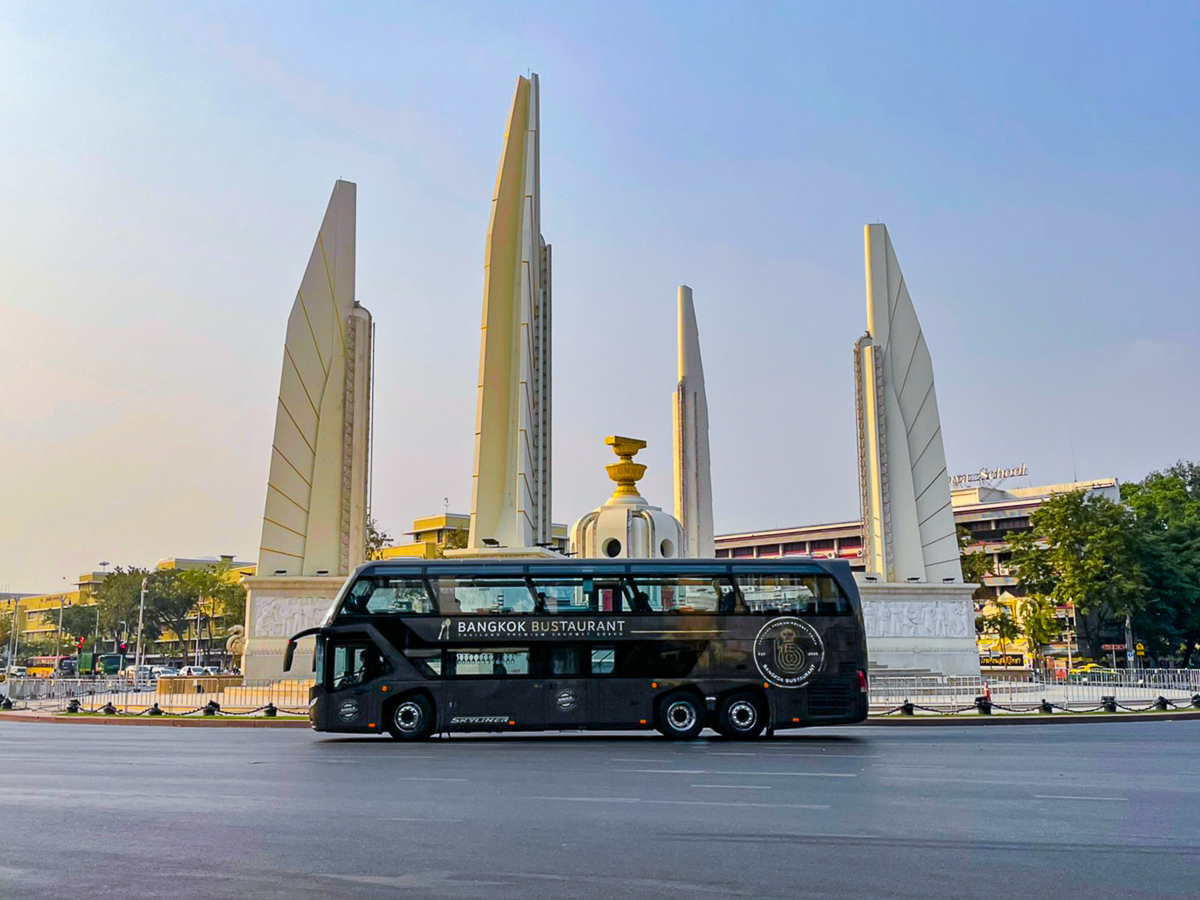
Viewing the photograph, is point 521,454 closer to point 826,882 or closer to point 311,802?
point 311,802

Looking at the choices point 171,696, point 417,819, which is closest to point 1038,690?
point 171,696

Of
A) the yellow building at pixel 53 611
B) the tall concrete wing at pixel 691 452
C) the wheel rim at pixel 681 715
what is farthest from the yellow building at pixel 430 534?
the wheel rim at pixel 681 715

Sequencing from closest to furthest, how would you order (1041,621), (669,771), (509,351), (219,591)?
(669,771)
(509,351)
(1041,621)
(219,591)

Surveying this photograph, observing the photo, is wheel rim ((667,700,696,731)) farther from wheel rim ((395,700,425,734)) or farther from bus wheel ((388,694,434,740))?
wheel rim ((395,700,425,734))

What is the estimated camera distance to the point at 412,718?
58.1 ft

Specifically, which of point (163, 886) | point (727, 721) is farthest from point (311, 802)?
point (727, 721)

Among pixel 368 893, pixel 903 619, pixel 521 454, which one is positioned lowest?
pixel 368 893

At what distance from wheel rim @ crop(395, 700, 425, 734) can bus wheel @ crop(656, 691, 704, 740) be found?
3629 millimetres

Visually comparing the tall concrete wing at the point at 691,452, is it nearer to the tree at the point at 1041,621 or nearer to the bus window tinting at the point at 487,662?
→ the tree at the point at 1041,621

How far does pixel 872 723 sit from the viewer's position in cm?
2255

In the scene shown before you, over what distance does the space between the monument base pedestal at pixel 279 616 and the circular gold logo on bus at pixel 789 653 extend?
1924 cm

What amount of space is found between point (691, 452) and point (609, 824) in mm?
39817

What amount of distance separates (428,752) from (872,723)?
34.2 ft

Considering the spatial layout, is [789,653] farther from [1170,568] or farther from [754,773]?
[1170,568]
